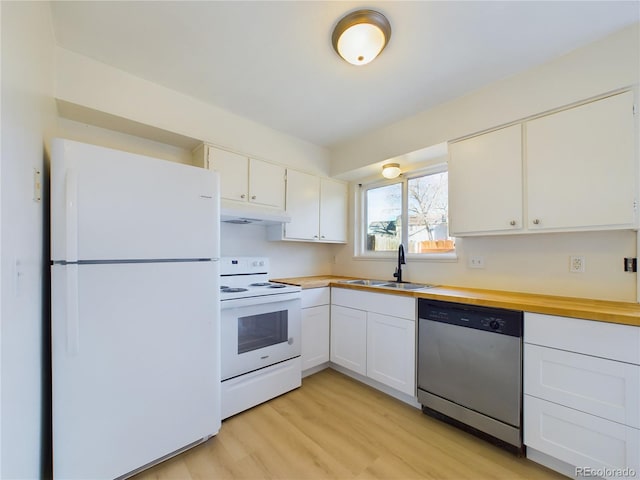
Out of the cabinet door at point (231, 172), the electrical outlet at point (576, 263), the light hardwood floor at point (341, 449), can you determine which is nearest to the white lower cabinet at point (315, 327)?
the light hardwood floor at point (341, 449)

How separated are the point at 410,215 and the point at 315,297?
1.32 m

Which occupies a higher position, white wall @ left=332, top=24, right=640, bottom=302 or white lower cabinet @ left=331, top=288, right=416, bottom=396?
white wall @ left=332, top=24, right=640, bottom=302

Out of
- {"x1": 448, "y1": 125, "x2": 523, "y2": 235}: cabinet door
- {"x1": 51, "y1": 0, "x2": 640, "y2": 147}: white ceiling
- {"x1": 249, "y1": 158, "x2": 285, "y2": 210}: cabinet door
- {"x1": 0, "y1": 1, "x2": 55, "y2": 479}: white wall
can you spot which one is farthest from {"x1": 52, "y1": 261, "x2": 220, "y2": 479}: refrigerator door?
{"x1": 448, "y1": 125, "x2": 523, "y2": 235}: cabinet door

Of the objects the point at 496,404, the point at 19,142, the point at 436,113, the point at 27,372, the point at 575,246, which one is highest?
the point at 436,113

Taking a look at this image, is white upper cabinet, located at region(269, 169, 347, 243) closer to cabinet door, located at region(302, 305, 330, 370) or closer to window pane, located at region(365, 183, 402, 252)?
window pane, located at region(365, 183, 402, 252)

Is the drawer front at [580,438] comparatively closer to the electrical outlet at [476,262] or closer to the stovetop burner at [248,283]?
the electrical outlet at [476,262]

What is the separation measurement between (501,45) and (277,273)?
101 inches

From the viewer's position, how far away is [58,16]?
1.41 meters

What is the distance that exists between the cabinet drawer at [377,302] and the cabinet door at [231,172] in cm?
127

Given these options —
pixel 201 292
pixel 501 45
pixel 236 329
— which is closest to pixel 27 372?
pixel 201 292

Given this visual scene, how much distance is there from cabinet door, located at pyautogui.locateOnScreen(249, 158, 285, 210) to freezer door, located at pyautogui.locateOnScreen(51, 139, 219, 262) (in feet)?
2.72

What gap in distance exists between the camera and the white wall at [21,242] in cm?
80

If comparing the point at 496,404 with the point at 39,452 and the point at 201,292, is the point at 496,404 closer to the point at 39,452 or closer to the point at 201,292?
the point at 201,292

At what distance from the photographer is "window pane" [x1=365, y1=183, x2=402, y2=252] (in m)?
2.96
